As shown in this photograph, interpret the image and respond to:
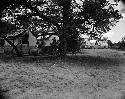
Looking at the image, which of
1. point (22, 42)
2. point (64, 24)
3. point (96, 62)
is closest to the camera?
point (96, 62)

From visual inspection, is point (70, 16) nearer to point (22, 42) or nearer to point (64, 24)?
point (64, 24)

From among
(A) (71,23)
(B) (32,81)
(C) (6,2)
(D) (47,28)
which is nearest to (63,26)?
(A) (71,23)

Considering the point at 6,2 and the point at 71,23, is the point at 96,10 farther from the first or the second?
the point at 6,2

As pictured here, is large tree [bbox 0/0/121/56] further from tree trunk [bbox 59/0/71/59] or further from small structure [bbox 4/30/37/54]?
small structure [bbox 4/30/37/54]

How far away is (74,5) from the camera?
26359 mm

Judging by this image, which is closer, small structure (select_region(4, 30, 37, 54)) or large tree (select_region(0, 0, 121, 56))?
large tree (select_region(0, 0, 121, 56))

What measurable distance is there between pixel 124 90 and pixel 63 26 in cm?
1621

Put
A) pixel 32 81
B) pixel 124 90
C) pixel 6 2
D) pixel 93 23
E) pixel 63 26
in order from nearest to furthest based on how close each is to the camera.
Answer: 1. pixel 6 2
2. pixel 124 90
3. pixel 32 81
4. pixel 63 26
5. pixel 93 23

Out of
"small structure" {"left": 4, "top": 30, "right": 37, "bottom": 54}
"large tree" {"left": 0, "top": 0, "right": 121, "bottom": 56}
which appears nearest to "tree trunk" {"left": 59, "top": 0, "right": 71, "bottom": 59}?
"large tree" {"left": 0, "top": 0, "right": 121, "bottom": 56}

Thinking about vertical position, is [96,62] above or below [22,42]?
below

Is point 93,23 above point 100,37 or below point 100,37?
above

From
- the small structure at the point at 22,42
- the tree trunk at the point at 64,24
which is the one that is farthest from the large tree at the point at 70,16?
the small structure at the point at 22,42

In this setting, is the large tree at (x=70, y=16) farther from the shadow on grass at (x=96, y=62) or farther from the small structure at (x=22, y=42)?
the small structure at (x=22, y=42)

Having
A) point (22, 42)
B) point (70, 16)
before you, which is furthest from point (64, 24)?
point (22, 42)
